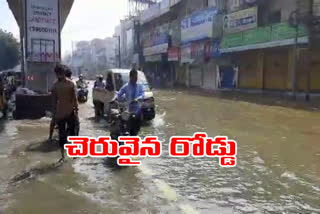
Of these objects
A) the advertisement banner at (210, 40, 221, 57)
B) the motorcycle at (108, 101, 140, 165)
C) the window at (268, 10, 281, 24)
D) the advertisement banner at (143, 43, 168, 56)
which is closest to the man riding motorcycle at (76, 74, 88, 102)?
the motorcycle at (108, 101, 140, 165)

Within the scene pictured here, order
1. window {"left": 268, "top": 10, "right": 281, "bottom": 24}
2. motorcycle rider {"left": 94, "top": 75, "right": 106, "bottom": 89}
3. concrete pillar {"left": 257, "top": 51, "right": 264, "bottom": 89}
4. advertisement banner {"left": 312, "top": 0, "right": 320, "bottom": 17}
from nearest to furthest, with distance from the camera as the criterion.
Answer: motorcycle rider {"left": 94, "top": 75, "right": 106, "bottom": 89} → advertisement banner {"left": 312, "top": 0, "right": 320, "bottom": 17} → window {"left": 268, "top": 10, "right": 281, "bottom": 24} → concrete pillar {"left": 257, "top": 51, "right": 264, "bottom": 89}

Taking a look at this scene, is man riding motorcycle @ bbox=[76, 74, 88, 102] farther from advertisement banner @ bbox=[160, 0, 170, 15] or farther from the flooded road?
advertisement banner @ bbox=[160, 0, 170, 15]

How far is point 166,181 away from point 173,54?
41323 millimetres

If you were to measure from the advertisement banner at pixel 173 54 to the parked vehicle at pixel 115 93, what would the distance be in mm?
30505

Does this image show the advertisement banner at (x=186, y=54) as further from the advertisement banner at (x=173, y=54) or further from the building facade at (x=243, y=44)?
the advertisement banner at (x=173, y=54)

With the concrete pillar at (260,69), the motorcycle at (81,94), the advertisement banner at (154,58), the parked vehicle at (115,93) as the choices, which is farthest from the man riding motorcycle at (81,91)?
the advertisement banner at (154,58)

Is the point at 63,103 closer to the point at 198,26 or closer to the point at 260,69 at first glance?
the point at 260,69

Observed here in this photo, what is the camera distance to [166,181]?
6.43 metres

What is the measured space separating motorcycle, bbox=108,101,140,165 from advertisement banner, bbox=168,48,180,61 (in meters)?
38.2

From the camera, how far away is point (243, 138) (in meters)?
10.5

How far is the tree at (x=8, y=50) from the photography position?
4988cm

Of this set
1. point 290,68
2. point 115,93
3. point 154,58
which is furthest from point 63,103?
point 154,58

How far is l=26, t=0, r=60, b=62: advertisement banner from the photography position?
1481cm

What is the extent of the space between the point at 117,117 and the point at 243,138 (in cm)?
378
